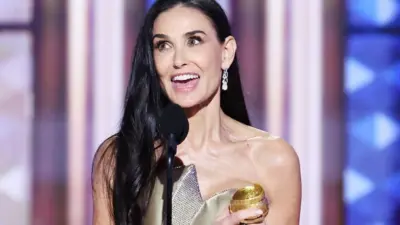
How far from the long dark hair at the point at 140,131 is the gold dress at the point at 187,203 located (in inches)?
0.7

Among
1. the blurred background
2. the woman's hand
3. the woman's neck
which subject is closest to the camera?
the woman's hand

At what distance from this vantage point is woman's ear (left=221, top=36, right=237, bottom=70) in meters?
1.50

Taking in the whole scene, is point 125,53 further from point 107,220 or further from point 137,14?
point 107,220

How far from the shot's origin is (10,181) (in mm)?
1815

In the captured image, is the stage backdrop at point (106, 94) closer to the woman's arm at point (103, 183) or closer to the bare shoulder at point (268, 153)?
the bare shoulder at point (268, 153)

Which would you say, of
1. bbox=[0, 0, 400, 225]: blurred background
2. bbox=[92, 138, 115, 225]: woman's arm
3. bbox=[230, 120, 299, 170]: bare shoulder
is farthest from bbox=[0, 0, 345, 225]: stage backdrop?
bbox=[92, 138, 115, 225]: woman's arm

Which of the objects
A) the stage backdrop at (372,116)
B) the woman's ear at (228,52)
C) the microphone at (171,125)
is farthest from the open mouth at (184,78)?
the stage backdrop at (372,116)

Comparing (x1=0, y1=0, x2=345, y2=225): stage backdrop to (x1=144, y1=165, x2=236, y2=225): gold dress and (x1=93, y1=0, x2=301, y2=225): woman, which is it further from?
(x1=144, y1=165, x2=236, y2=225): gold dress

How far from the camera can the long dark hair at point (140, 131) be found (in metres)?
1.42

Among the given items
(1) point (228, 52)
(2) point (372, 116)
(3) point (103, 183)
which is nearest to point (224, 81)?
(1) point (228, 52)

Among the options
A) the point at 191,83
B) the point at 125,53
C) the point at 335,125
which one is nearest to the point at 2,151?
the point at 125,53

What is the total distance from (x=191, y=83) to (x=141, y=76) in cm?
10

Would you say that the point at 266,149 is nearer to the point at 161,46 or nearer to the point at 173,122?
the point at 161,46

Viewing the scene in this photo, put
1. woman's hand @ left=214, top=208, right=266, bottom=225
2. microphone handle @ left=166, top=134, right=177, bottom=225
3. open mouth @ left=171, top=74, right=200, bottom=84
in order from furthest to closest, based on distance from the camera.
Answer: open mouth @ left=171, top=74, right=200, bottom=84
woman's hand @ left=214, top=208, right=266, bottom=225
microphone handle @ left=166, top=134, right=177, bottom=225
